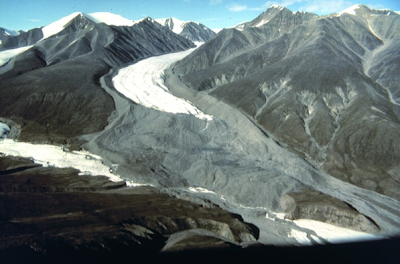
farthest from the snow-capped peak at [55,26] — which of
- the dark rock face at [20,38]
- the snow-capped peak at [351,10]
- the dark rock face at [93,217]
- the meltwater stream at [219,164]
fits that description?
the dark rock face at [93,217]

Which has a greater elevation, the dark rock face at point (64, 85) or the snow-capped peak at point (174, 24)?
the snow-capped peak at point (174, 24)

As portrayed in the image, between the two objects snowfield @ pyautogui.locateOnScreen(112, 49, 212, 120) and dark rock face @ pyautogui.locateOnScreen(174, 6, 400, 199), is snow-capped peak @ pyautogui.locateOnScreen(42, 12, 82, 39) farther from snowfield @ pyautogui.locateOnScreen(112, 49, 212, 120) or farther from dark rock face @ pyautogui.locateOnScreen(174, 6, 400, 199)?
dark rock face @ pyautogui.locateOnScreen(174, 6, 400, 199)

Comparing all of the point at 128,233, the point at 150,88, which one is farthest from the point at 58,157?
the point at 150,88

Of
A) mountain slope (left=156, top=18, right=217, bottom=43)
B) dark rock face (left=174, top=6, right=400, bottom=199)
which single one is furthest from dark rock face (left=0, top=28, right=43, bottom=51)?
mountain slope (left=156, top=18, right=217, bottom=43)

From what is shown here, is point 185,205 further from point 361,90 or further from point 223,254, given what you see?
point 361,90

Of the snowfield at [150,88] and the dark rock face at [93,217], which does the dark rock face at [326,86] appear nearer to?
the snowfield at [150,88]
